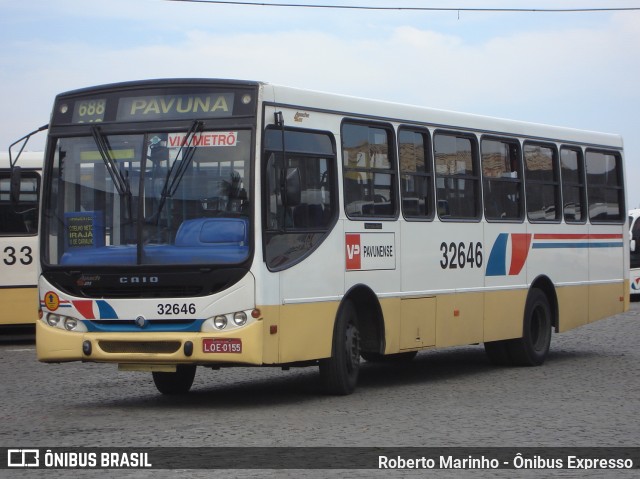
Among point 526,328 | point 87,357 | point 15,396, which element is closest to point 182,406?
point 87,357

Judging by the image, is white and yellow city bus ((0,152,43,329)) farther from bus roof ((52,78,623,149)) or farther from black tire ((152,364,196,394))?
bus roof ((52,78,623,149))

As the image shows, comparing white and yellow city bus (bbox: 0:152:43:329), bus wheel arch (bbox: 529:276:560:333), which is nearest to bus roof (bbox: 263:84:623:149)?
bus wheel arch (bbox: 529:276:560:333)

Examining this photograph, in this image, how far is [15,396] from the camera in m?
14.5

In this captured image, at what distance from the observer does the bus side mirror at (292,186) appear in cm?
1256

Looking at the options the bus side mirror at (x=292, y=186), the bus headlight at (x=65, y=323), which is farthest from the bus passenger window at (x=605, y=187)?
the bus headlight at (x=65, y=323)

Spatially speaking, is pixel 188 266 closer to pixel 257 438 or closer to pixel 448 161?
pixel 257 438

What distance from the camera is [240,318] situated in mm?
12227

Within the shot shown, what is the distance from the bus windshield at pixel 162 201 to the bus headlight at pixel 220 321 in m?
0.51

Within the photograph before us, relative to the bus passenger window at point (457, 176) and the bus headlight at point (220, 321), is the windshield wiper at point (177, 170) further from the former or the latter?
the bus passenger window at point (457, 176)

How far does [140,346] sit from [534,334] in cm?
710

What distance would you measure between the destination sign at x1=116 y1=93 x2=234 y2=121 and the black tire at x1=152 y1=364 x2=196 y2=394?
115 inches

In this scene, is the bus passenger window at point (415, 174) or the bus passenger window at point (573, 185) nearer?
the bus passenger window at point (415, 174)

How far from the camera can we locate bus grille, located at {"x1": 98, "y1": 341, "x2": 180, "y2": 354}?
12.3 meters

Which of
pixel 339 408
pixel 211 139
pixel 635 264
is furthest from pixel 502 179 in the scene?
pixel 635 264
